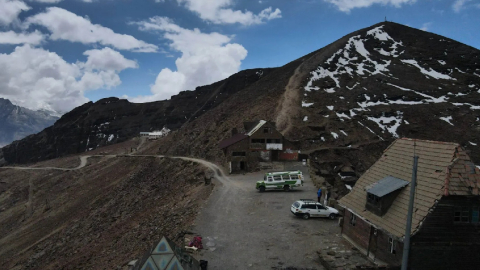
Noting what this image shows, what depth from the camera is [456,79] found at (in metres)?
94.1

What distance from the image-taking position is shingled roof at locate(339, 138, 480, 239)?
1619 centimetres

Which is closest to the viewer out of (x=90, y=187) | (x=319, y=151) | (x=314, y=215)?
(x=314, y=215)

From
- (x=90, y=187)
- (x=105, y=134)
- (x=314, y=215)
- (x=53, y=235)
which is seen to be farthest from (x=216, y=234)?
(x=105, y=134)

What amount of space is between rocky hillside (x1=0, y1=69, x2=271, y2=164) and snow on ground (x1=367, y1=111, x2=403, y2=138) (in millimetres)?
94035

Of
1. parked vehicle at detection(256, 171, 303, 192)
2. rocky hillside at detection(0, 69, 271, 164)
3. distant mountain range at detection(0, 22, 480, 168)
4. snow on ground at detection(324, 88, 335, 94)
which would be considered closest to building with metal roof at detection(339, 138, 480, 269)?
parked vehicle at detection(256, 171, 303, 192)

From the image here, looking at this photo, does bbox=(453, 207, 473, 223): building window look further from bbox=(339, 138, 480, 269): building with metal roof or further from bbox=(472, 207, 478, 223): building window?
bbox=(472, 207, 478, 223): building window

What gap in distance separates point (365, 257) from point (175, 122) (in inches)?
5806

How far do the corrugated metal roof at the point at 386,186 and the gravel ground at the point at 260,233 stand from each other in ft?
A: 16.1

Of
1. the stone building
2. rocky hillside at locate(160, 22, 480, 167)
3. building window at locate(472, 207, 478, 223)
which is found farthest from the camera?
rocky hillside at locate(160, 22, 480, 167)

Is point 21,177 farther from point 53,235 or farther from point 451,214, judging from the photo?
point 451,214

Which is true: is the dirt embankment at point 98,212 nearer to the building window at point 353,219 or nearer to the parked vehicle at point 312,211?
the parked vehicle at point 312,211

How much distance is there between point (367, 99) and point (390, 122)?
10.8 metres

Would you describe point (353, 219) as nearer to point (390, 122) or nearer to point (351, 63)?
point (390, 122)

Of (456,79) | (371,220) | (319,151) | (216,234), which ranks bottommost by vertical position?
(216,234)
